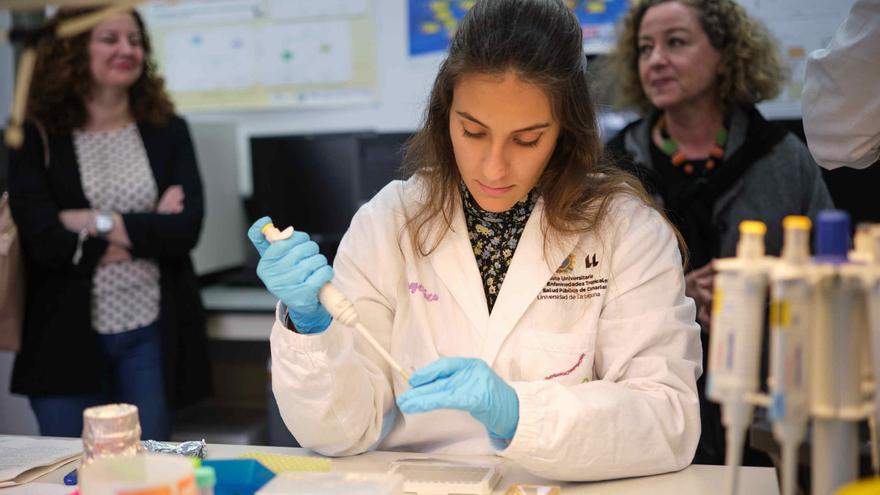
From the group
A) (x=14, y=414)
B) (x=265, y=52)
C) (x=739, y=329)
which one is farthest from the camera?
(x=265, y=52)

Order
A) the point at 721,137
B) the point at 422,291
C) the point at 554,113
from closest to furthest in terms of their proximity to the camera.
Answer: the point at 554,113
the point at 422,291
the point at 721,137

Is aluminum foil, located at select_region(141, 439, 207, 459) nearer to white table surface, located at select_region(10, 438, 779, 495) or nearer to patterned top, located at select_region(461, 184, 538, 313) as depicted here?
white table surface, located at select_region(10, 438, 779, 495)

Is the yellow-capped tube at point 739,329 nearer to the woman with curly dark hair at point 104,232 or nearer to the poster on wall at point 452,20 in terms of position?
the woman with curly dark hair at point 104,232

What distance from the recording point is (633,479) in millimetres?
1224

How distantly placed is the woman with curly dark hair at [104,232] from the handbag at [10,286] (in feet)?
0.09

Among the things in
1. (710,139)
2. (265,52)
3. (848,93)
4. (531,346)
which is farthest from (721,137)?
(265,52)

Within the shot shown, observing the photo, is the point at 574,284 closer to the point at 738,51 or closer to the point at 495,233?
the point at 495,233

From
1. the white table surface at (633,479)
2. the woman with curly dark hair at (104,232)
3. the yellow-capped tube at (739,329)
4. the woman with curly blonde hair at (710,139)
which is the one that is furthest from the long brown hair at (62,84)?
the yellow-capped tube at (739,329)

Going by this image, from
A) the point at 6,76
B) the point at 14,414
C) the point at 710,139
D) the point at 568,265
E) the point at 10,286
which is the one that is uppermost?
the point at 6,76

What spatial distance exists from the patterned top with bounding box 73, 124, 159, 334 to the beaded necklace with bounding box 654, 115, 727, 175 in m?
1.43

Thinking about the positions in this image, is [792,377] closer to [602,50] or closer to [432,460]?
[432,460]

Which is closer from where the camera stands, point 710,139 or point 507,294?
point 507,294

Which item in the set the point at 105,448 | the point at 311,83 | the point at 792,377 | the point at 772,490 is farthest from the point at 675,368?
the point at 311,83

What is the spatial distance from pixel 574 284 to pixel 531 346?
13cm
